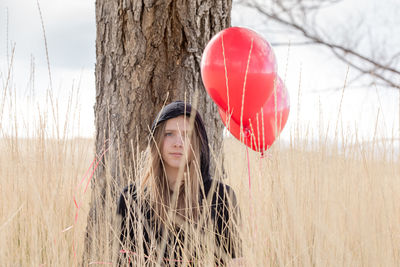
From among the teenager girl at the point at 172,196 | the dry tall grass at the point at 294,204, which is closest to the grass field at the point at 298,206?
the dry tall grass at the point at 294,204

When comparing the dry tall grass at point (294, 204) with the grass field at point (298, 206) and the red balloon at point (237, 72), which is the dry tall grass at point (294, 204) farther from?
the red balloon at point (237, 72)

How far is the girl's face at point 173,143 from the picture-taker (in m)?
1.64

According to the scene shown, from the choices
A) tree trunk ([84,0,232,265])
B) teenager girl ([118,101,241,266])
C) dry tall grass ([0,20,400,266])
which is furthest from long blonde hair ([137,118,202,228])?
tree trunk ([84,0,232,265])

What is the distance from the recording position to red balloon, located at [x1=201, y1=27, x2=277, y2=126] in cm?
179

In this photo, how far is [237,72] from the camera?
1.80m

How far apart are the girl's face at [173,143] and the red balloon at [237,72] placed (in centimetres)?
25

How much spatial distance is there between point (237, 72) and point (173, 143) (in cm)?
43

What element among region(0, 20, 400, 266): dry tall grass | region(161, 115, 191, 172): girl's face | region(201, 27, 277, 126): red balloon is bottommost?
region(0, 20, 400, 266): dry tall grass

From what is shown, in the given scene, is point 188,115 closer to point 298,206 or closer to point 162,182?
point 162,182

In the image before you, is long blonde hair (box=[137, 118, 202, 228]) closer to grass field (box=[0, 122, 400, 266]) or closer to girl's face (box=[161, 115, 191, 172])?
girl's face (box=[161, 115, 191, 172])

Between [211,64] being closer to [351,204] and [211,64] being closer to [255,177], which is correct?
[255,177]

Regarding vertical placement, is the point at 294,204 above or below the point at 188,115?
below

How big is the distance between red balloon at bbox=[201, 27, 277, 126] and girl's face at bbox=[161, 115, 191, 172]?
0.81 ft

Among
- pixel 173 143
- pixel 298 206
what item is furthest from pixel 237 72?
pixel 298 206
